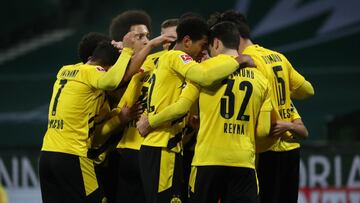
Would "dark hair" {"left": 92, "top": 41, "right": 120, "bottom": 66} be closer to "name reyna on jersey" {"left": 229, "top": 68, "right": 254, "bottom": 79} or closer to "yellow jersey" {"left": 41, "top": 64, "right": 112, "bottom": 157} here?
"yellow jersey" {"left": 41, "top": 64, "right": 112, "bottom": 157}

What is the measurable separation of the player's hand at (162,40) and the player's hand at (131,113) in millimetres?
552

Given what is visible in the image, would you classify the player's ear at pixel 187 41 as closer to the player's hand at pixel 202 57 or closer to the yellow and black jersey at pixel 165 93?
the yellow and black jersey at pixel 165 93

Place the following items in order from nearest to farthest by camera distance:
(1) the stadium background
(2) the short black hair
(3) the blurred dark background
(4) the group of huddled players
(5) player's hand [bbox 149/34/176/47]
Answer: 1. (4) the group of huddled players
2. (2) the short black hair
3. (5) player's hand [bbox 149/34/176/47]
4. (1) the stadium background
5. (3) the blurred dark background

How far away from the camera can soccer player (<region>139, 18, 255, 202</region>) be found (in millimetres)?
6477

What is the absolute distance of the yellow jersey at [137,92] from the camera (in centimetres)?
706

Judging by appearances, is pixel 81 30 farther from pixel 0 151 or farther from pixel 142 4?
pixel 0 151

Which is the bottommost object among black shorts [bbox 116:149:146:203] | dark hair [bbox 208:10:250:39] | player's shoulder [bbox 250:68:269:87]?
black shorts [bbox 116:149:146:203]

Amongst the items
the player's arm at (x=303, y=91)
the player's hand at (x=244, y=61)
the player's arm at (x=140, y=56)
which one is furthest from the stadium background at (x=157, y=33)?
the player's hand at (x=244, y=61)

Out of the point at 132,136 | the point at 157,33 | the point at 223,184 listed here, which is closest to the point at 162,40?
the point at 132,136

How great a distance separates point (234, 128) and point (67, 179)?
1470 millimetres

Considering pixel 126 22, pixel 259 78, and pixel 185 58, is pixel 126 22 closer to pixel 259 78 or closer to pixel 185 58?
pixel 185 58

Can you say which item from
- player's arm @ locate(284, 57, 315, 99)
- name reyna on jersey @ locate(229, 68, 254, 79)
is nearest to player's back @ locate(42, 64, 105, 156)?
name reyna on jersey @ locate(229, 68, 254, 79)

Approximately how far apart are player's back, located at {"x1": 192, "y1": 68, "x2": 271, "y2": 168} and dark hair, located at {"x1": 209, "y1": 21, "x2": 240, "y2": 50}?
0.21 metres

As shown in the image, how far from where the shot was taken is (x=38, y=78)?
16438 millimetres
